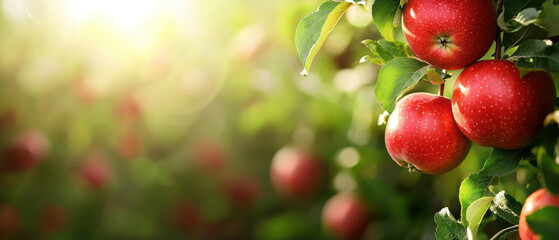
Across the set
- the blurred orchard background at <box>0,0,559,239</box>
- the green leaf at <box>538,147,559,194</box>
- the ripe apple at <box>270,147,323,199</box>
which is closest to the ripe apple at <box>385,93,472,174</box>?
the green leaf at <box>538,147,559,194</box>

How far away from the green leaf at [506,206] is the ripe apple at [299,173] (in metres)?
1.44

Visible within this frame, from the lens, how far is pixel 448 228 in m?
0.76

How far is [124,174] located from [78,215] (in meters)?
0.44

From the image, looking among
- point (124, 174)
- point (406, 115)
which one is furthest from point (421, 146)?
point (124, 174)

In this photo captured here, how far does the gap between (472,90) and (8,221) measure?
208 centimetres

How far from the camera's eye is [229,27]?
106 inches

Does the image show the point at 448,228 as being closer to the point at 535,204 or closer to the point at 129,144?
the point at 535,204

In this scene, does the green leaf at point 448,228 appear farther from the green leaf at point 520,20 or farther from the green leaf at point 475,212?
the green leaf at point 520,20

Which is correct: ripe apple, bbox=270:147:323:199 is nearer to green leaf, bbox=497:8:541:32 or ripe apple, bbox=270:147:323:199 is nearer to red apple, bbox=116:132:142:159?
red apple, bbox=116:132:142:159

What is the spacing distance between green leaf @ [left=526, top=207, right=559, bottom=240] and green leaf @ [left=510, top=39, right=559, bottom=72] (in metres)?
0.15

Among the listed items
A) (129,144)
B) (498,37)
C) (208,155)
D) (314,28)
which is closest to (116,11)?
(129,144)

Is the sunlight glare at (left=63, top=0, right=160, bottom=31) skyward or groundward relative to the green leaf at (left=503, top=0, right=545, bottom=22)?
skyward

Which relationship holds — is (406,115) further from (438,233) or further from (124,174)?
(124,174)

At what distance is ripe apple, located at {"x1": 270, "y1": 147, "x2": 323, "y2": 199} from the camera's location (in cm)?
218
